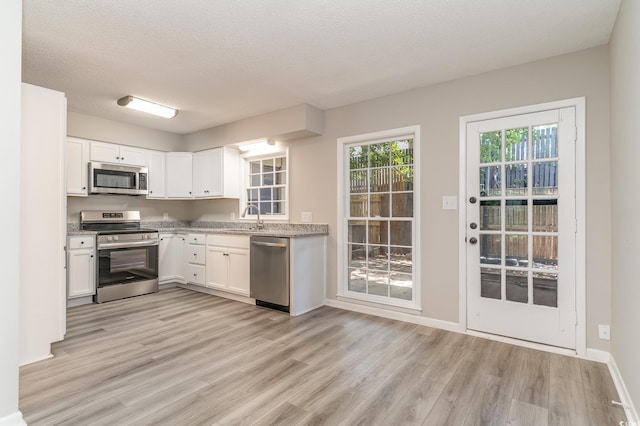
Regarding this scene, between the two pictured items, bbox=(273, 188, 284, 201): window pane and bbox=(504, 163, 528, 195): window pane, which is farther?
bbox=(273, 188, 284, 201): window pane

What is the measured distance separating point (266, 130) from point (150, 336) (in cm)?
275

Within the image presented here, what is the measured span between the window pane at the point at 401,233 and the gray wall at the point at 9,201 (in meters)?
3.17

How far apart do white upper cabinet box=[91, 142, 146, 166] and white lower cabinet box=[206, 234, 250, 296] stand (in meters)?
1.69

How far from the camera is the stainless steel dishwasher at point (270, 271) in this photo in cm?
371

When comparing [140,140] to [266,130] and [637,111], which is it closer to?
[266,130]

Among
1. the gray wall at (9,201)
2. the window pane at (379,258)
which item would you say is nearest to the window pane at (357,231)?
the window pane at (379,258)

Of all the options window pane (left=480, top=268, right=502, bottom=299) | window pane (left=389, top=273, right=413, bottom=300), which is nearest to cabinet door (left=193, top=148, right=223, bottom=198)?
window pane (left=389, top=273, right=413, bottom=300)

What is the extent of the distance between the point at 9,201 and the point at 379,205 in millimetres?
3161

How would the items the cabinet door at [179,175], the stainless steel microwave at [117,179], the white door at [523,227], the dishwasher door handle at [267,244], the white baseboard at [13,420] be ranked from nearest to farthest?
the white baseboard at [13,420], the white door at [523,227], the dishwasher door handle at [267,244], the stainless steel microwave at [117,179], the cabinet door at [179,175]

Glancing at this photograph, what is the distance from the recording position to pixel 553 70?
2.73 meters

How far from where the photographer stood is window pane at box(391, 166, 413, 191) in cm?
356

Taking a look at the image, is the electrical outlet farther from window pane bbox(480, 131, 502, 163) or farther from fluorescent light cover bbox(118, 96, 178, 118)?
fluorescent light cover bbox(118, 96, 178, 118)

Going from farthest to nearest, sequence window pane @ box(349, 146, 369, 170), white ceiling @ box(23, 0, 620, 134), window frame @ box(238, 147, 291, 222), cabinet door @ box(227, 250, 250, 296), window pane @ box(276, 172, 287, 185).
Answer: window pane @ box(276, 172, 287, 185)
window frame @ box(238, 147, 291, 222)
cabinet door @ box(227, 250, 250, 296)
window pane @ box(349, 146, 369, 170)
white ceiling @ box(23, 0, 620, 134)

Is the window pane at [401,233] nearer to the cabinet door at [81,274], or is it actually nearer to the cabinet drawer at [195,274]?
the cabinet drawer at [195,274]
